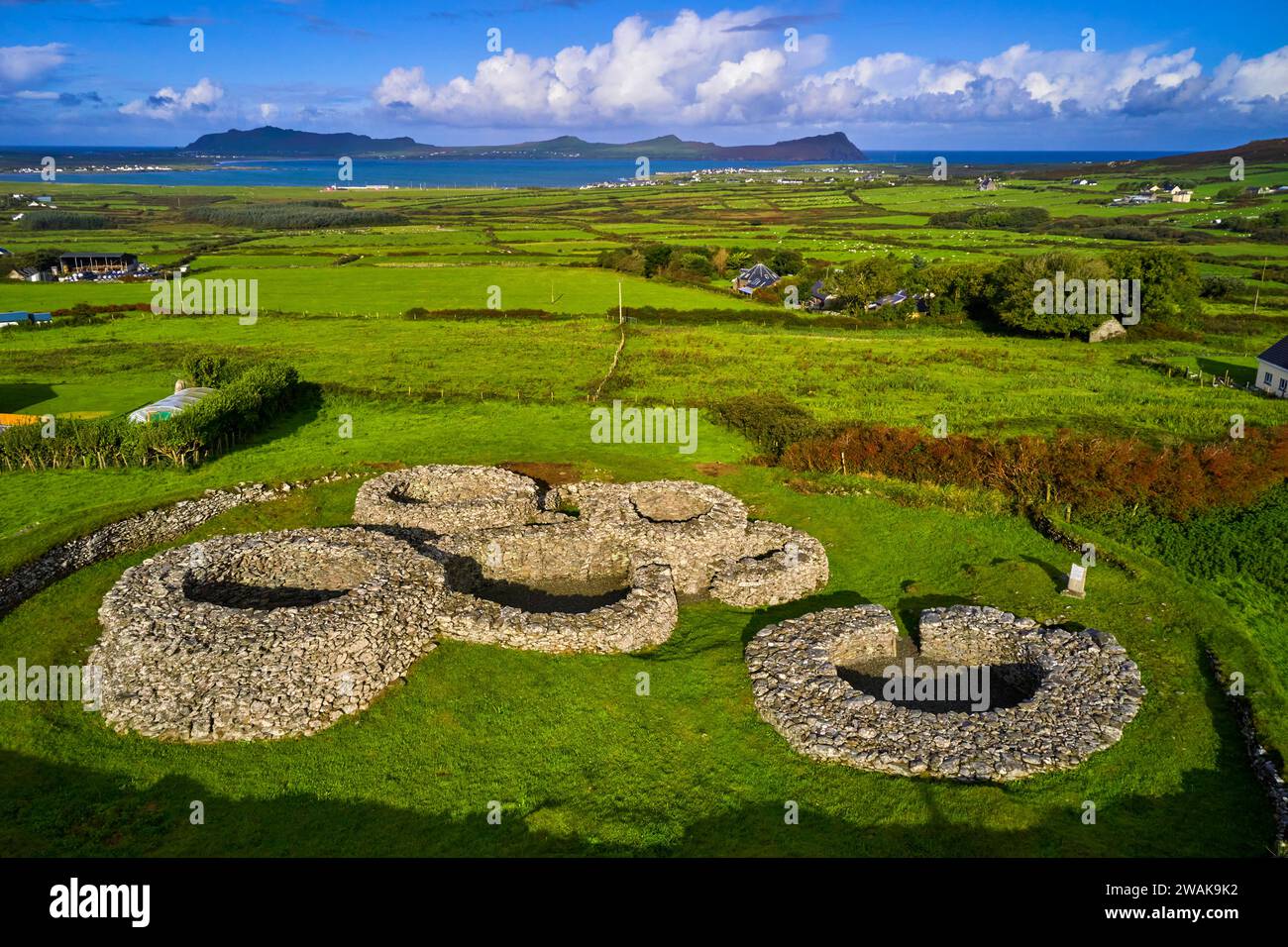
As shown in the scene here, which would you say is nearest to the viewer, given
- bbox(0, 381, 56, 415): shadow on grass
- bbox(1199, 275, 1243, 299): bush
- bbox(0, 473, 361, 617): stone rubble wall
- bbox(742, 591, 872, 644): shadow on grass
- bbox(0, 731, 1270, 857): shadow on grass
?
bbox(0, 731, 1270, 857): shadow on grass

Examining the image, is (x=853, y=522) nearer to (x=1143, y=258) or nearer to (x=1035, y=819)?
(x=1035, y=819)

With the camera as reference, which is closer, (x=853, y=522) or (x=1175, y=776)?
(x=1175, y=776)

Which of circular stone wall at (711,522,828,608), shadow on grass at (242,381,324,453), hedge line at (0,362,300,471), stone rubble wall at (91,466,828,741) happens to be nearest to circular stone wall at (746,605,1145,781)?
circular stone wall at (711,522,828,608)

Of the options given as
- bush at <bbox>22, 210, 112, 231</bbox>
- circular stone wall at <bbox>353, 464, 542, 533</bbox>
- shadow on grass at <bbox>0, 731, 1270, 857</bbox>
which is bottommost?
shadow on grass at <bbox>0, 731, 1270, 857</bbox>

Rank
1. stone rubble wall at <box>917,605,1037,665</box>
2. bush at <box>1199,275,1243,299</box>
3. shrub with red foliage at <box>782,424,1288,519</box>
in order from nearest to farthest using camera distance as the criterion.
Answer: stone rubble wall at <box>917,605,1037,665</box>, shrub with red foliage at <box>782,424,1288,519</box>, bush at <box>1199,275,1243,299</box>

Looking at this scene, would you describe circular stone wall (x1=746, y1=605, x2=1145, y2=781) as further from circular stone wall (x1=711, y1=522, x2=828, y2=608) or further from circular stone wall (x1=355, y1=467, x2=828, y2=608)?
circular stone wall (x1=355, y1=467, x2=828, y2=608)

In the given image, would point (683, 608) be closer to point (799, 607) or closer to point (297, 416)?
point (799, 607)
